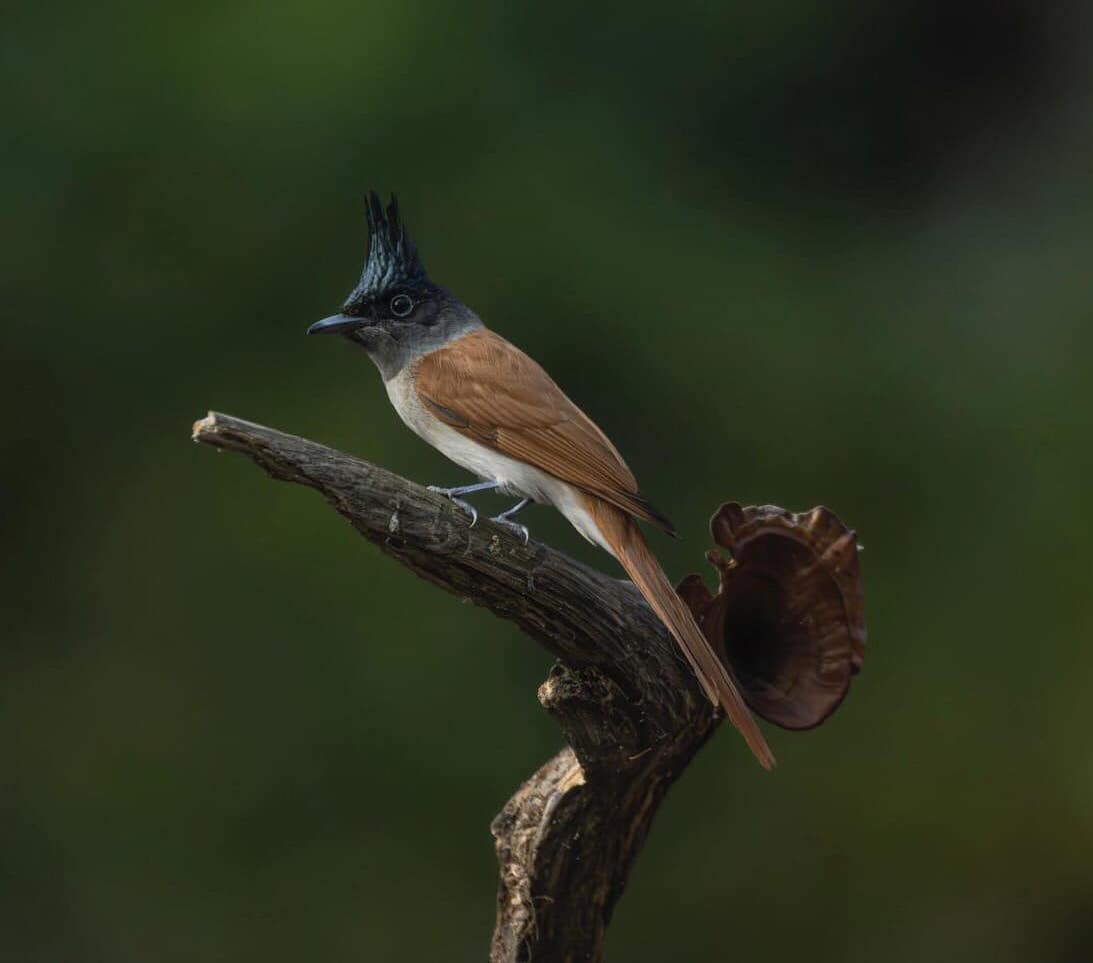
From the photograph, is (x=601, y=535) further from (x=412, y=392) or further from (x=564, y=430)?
(x=412, y=392)

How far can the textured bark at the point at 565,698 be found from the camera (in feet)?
9.89

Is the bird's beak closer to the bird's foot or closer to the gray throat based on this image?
the gray throat

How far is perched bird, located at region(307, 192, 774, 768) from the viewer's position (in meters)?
3.20

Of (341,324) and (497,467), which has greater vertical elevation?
(341,324)

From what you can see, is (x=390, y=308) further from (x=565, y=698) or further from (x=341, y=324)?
(x=565, y=698)

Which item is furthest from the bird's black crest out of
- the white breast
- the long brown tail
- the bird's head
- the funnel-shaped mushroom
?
the funnel-shaped mushroom

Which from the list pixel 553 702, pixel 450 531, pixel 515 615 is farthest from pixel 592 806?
pixel 450 531

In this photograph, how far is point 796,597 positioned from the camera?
11.3 feet

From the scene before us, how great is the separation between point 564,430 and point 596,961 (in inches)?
49.6

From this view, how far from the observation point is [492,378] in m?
3.53

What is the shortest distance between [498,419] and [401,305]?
482 mm

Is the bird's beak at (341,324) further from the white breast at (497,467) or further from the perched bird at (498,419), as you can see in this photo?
the white breast at (497,467)

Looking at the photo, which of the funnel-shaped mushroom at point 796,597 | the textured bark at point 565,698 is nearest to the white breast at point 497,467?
the textured bark at point 565,698

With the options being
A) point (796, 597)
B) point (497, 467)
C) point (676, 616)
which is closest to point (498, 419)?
point (497, 467)
